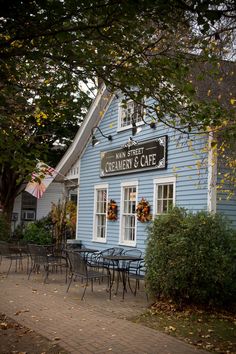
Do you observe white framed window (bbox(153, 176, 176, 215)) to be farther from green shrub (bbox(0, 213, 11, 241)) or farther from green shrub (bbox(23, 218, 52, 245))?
green shrub (bbox(0, 213, 11, 241))

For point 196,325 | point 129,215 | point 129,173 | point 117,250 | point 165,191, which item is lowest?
point 196,325

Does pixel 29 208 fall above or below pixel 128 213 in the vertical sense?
above

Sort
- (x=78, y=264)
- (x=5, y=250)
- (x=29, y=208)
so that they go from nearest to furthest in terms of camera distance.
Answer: (x=78, y=264)
(x=5, y=250)
(x=29, y=208)

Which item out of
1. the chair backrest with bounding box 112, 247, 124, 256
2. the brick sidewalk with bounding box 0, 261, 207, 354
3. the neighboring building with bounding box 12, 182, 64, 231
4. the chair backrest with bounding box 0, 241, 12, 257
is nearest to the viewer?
the brick sidewalk with bounding box 0, 261, 207, 354

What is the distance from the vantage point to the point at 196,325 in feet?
26.0

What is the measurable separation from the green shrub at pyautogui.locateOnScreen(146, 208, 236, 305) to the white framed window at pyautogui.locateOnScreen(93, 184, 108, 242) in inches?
281

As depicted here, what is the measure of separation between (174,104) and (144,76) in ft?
1.96

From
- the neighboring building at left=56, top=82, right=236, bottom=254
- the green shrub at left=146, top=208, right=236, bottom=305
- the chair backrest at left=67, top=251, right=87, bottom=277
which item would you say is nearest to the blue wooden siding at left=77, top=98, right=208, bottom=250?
the neighboring building at left=56, top=82, right=236, bottom=254

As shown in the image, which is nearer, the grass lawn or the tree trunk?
the grass lawn

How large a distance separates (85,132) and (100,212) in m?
3.10

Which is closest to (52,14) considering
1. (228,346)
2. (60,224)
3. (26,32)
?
(26,32)

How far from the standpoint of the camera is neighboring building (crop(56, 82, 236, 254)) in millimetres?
11789

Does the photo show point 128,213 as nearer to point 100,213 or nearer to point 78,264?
point 100,213

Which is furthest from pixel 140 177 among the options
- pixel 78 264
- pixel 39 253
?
pixel 78 264
